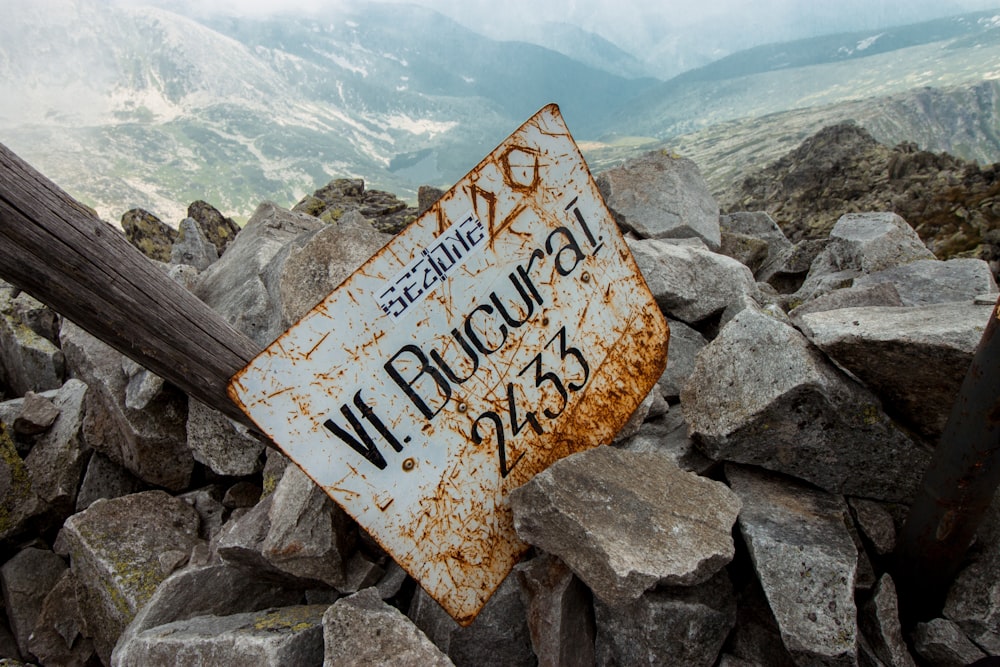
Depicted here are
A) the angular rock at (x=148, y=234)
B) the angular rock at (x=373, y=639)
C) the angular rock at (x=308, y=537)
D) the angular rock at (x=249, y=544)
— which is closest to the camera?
the angular rock at (x=373, y=639)

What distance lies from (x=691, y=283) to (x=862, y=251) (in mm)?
2642

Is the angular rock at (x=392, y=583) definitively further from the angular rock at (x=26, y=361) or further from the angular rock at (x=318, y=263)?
the angular rock at (x=26, y=361)

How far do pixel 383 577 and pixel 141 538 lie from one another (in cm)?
200

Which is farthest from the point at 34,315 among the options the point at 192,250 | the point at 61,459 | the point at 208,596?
the point at 208,596

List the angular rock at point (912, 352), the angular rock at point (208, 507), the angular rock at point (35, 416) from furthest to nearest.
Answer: the angular rock at point (35, 416) < the angular rock at point (208, 507) < the angular rock at point (912, 352)

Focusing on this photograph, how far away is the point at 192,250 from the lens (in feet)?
28.4

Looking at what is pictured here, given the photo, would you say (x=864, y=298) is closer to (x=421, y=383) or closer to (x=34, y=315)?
(x=421, y=383)

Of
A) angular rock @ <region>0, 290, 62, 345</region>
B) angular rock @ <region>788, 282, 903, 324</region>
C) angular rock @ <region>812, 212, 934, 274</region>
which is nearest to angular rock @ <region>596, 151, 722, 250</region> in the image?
angular rock @ <region>812, 212, 934, 274</region>

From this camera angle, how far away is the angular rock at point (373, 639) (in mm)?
2549

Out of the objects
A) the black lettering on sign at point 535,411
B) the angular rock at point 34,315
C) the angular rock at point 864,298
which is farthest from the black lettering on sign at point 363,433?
the angular rock at point 34,315

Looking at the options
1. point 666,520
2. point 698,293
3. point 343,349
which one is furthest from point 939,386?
point 343,349

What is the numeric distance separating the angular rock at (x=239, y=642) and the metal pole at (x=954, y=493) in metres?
2.96

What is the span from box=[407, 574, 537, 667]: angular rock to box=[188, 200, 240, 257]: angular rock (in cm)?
1181

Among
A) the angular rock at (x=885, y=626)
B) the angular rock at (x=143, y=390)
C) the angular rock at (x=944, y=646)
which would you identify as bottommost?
the angular rock at (x=944, y=646)
